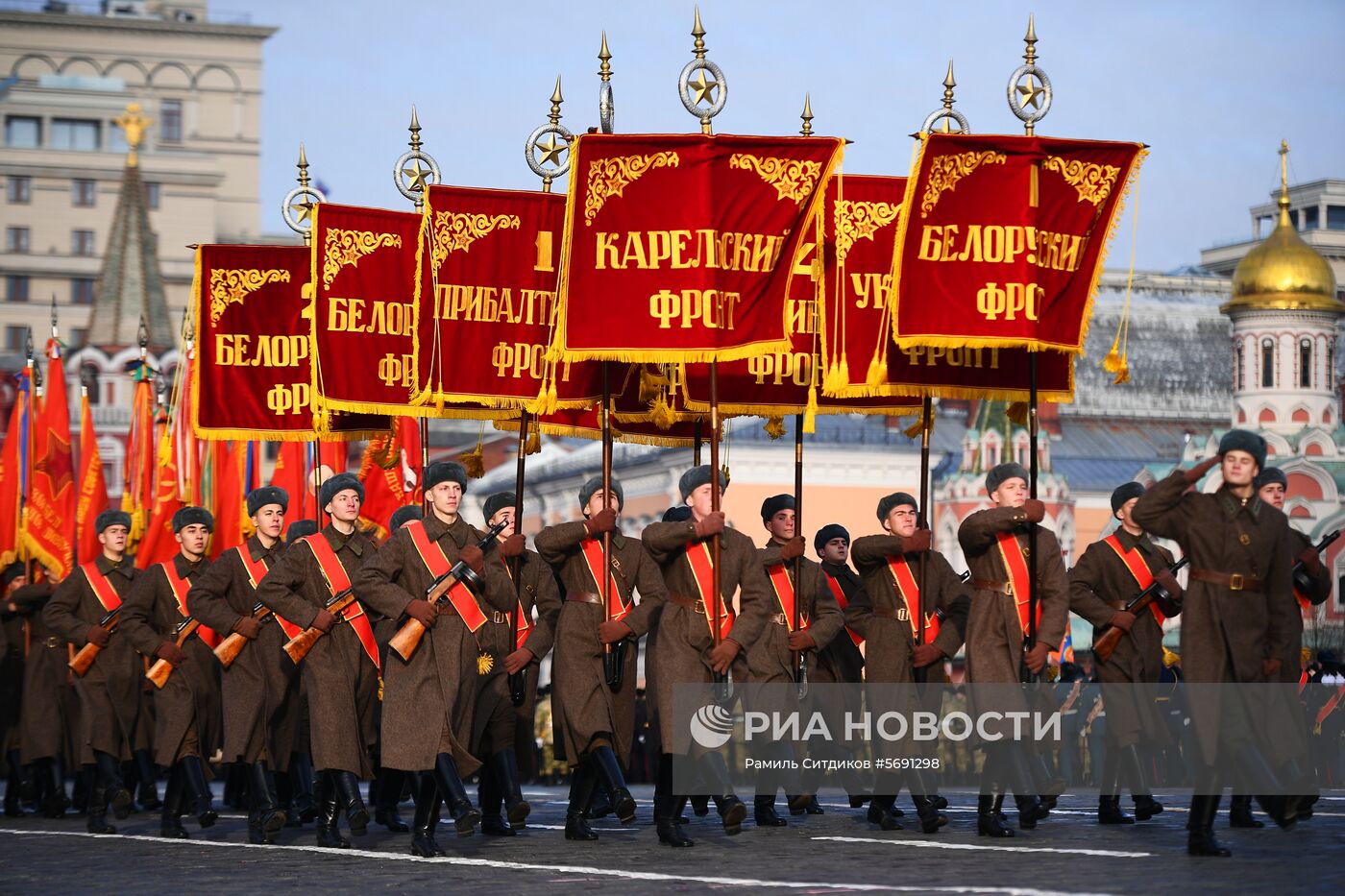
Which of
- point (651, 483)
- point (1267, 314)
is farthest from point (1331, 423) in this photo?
point (651, 483)

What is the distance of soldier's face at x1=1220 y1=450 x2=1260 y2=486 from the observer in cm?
1202

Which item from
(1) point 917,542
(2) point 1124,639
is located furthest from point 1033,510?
(2) point 1124,639

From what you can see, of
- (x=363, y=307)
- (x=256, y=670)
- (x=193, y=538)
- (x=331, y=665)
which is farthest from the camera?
(x=363, y=307)

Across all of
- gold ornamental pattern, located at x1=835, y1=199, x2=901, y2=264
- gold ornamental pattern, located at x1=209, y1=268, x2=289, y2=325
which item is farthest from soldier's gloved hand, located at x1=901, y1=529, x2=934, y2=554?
gold ornamental pattern, located at x1=209, y1=268, x2=289, y2=325

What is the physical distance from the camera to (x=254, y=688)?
14.8 m

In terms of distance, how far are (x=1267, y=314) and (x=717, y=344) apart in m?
57.5

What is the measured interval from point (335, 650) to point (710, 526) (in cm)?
230

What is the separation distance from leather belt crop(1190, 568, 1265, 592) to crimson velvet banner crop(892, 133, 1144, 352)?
274 cm

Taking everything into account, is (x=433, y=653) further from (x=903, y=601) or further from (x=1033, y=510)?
(x=1033, y=510)

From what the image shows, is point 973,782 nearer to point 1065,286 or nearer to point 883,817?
point 883,817

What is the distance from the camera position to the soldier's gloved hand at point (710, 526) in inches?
529

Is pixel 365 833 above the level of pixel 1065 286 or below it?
below

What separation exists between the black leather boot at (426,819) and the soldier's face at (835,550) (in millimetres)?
3687

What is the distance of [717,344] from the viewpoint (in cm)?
1454
